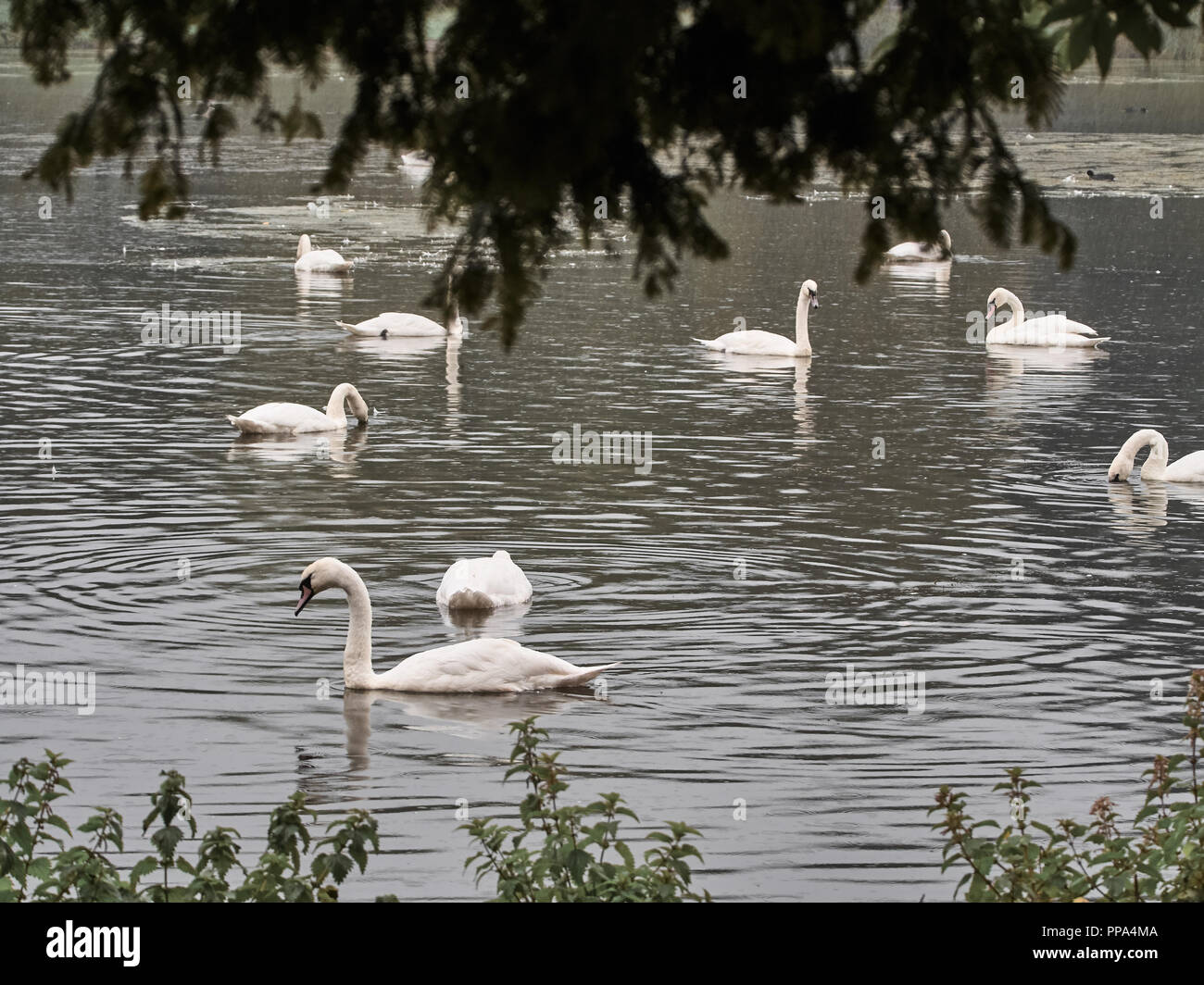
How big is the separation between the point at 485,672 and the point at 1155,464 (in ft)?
30.5

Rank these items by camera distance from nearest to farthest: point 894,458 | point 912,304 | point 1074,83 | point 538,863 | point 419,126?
point 419,126 < point 538,863 < point 894,458 < point 912,304 < point 1074,83

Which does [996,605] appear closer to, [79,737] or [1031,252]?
[79,737]

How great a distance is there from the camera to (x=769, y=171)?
5.67 meters

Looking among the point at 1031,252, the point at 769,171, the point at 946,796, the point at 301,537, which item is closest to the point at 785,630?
the point at 301,537

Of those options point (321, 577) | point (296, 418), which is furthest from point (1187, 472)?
point (321, 577)

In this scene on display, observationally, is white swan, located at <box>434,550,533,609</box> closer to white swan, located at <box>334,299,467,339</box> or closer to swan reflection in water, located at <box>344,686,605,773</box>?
swan reflection in water, located at <box>344,686,605,773</box>

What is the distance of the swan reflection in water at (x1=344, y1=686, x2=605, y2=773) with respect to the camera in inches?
450

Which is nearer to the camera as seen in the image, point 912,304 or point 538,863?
point 538,863

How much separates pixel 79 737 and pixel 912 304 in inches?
930

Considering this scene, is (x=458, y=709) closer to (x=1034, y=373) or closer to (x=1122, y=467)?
(x=1122, y=467)

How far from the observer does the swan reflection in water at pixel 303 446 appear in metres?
19.5

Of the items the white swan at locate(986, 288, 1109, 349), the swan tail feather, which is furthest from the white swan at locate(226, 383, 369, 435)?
the white swan at locate(986, 288, 1109, 349)

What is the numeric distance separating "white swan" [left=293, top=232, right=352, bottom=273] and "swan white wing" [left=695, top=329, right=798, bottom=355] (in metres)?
9.14
